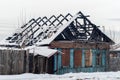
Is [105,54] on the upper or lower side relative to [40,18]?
lower

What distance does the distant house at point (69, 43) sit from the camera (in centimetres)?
3067

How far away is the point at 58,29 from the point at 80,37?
92.1 inches

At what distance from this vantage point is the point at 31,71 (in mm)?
27016

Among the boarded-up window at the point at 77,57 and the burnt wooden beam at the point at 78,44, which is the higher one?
the burnt wooden beam at the point at 78,44

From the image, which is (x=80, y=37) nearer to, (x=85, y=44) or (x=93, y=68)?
(x=85, y=44)

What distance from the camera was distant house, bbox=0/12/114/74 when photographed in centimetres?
3067

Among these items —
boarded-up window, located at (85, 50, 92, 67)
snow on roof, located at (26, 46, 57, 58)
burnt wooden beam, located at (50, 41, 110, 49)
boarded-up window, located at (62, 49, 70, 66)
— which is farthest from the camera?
boarded-up window, located at (85, 50, 92, 67)

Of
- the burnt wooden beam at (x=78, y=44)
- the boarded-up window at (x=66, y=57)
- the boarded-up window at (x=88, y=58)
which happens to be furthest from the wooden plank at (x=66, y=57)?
the boarded-up window at (x=88, y=58)

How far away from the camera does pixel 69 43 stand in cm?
3142

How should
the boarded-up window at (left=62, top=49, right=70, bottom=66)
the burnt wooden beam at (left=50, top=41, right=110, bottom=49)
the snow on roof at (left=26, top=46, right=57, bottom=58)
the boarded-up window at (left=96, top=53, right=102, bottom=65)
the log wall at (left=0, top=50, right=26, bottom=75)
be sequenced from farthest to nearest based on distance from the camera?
the boarded-up window at (left=96, top=53, right=102, bottom=65)
the boarded-up window at (left=62, top=49, right=70, bottom=66)
the burnt wooden beam at (left=50, top=41, right=110, bottom=49)
the snow on roof at (left=26, top=46, right=57, bottom=58)
the log wall at (left=0, top=50, right=26, bottom=75)

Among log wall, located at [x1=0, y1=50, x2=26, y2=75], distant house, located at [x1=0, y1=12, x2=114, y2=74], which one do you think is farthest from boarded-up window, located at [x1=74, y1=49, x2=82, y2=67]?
log wall, located at [x1=0, y1=50, x2=26, y2=75]

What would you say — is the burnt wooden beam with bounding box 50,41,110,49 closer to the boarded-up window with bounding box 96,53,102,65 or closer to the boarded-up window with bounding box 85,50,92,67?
the boarded-up window with bounding box 85,50,92,67

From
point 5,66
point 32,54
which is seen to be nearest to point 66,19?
point 32,54

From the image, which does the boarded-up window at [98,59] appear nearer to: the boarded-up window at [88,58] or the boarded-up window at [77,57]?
the boarded-up window at [88,58]
